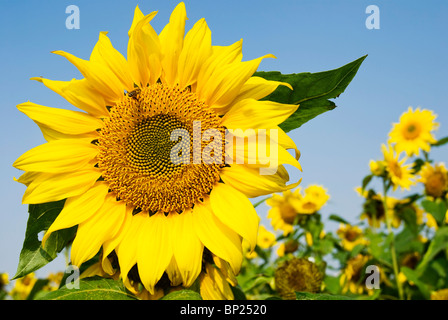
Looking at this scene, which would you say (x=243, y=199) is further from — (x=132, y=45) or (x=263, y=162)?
(x=132, y=45)

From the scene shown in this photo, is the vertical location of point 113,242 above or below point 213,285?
above

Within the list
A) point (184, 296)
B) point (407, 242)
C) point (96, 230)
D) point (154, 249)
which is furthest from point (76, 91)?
point (407, 242)

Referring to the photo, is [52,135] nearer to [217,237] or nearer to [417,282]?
[217,237]

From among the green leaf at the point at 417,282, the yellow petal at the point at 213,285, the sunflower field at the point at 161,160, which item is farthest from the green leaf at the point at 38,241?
the green leaf at the point at 417,282

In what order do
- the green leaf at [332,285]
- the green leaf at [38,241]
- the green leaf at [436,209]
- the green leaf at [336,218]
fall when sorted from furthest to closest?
the green leaf at [336,218]
the green leaf at [436,209]
the green leaf at [332,285]
the green leaf at [38,241]

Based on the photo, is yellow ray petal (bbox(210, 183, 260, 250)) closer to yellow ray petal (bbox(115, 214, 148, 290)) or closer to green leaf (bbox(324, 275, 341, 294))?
yellow ray petal (bbox(115, 214, 148, 290))

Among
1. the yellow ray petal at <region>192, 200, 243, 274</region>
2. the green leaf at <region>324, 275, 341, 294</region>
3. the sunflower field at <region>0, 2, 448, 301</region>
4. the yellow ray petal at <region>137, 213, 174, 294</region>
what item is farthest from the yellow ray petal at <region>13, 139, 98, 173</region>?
the green leaf at <region>324, 275, 341, 294</region>

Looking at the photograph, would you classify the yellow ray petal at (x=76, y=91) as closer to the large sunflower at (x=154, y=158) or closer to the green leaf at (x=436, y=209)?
the large sunflower at (x=154, y=158)
